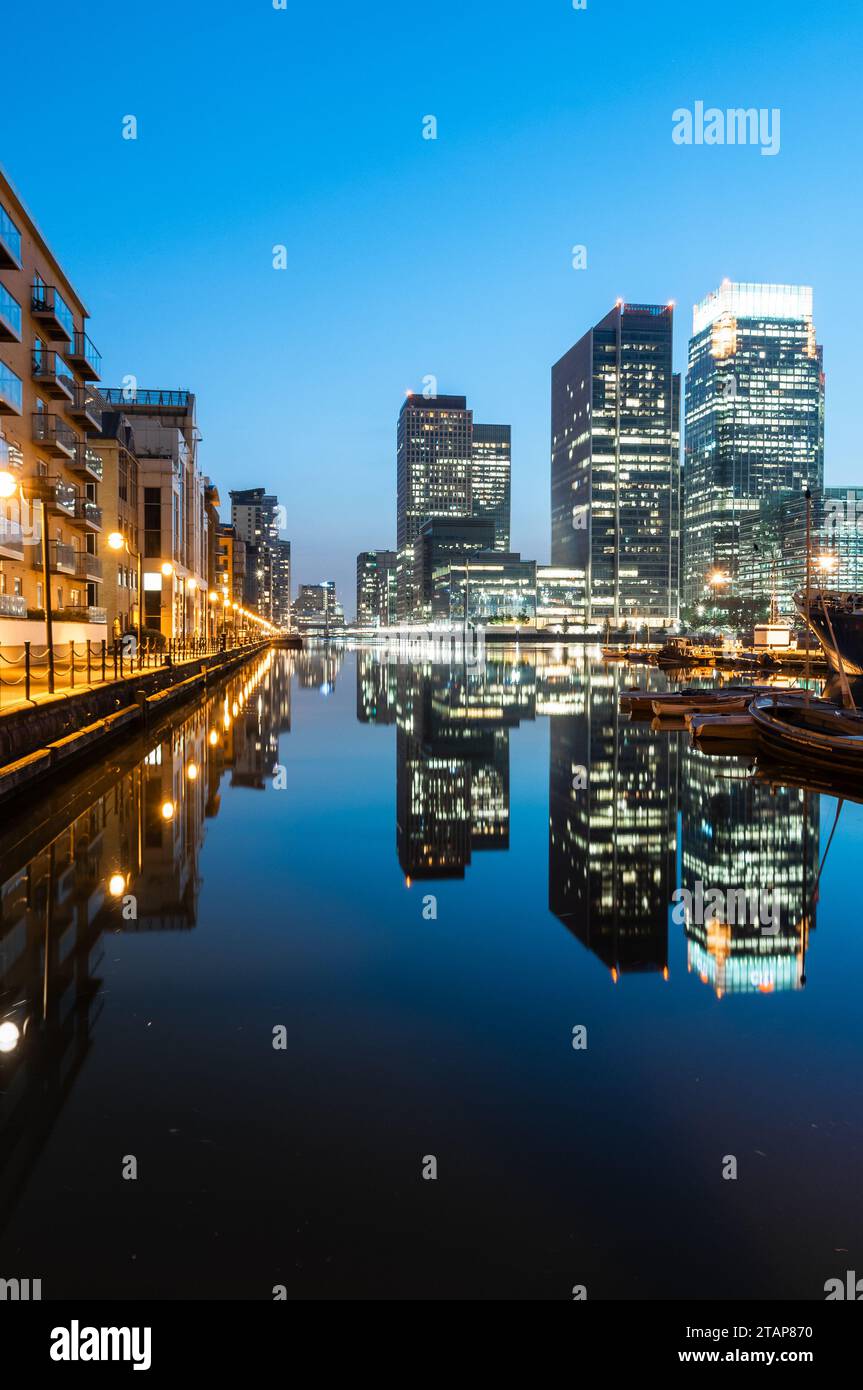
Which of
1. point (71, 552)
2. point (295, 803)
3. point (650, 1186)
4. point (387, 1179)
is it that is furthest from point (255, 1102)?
point (71, 552)

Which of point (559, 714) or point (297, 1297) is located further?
point (559, 714)

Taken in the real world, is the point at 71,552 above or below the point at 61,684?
above

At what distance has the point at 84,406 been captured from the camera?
208ft

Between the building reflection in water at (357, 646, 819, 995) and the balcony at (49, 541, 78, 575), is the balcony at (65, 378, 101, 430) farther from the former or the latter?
the building reflection in water at (357, 646, 819, 995)

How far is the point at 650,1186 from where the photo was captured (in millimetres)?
5254

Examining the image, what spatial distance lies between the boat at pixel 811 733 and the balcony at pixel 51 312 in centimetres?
4934

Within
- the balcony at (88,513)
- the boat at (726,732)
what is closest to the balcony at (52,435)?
the balcony at (88,513)

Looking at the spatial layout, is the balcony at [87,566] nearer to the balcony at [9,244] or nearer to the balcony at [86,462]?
the balcony at [86,462]

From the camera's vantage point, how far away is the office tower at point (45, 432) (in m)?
48.4

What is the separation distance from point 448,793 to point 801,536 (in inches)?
7660

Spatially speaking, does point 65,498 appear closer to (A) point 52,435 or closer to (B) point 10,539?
(A) point 52,435

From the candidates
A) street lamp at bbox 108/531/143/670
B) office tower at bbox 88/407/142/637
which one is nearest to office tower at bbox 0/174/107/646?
office tower at bbox 88/407/142/637
